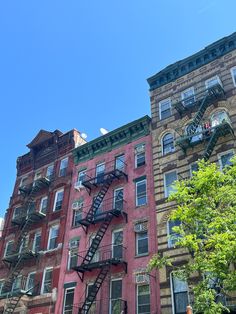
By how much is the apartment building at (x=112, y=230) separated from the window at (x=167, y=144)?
1194mm

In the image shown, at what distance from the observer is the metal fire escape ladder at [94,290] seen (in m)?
19.6

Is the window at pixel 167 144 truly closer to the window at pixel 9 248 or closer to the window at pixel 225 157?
the window at pixel 225 157

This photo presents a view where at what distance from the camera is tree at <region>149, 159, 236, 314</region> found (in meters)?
11.9

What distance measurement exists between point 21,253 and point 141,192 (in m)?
10.1

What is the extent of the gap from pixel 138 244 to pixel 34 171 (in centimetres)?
1491

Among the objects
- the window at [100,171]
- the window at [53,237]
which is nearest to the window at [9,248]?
the window at [53,237]

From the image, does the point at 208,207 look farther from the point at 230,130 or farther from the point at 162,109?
the point at 162,109

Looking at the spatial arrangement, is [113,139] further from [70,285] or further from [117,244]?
[70,285]

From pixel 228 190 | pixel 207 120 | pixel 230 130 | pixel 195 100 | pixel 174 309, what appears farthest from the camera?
pixel 195 100

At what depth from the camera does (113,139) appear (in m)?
27.7

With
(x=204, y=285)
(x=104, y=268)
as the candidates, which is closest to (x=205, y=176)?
(x=204, y=285)

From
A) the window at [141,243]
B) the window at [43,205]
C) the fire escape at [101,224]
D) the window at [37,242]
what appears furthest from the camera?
the window at [43,205]

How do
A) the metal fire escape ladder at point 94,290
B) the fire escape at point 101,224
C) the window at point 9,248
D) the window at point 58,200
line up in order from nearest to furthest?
the metal fire escape ladder at point 94,290
the fire escape at point 101,224
the window at point 58,200
the window at point 9,248

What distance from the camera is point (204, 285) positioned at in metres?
12.7
